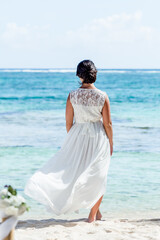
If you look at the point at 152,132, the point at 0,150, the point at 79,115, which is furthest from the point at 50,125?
the point at 79,115

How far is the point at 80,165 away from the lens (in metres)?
4.45

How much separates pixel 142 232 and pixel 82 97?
1.36m

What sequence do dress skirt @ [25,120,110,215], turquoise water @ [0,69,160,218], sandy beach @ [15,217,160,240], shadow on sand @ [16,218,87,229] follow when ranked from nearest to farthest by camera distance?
1. sandy beach @ [15,217,160,240]
2. dress skirt @ [25,120,110,215]
3. shadow on sand @ [16,218,87,229]
4. turquoise water @ [0,69,160,218]

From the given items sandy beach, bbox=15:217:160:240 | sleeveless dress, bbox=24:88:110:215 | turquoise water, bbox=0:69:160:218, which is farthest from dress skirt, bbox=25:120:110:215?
turquoise water, bbox=0:69:160:218

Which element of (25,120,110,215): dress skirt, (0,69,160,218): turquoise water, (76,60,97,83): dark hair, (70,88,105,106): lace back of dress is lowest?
(0,69,160,218): turquoise water

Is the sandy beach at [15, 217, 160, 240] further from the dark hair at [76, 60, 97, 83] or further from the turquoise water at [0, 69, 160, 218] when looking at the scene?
the dark hair at [76, 60, 97, 83]

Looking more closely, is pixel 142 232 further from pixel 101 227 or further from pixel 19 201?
pixel 19 201

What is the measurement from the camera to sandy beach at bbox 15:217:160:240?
155 inches

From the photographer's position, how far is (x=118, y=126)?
1324 centimetres

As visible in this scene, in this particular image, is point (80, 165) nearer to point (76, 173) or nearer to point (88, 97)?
point (76, 173)

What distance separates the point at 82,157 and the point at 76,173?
164 mm

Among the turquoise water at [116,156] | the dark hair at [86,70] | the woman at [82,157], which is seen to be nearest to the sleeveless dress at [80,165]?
the woman at [82,157]

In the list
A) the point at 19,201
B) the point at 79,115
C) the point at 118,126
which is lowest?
the point at 118,126

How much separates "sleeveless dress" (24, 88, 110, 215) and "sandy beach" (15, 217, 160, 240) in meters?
0.19
